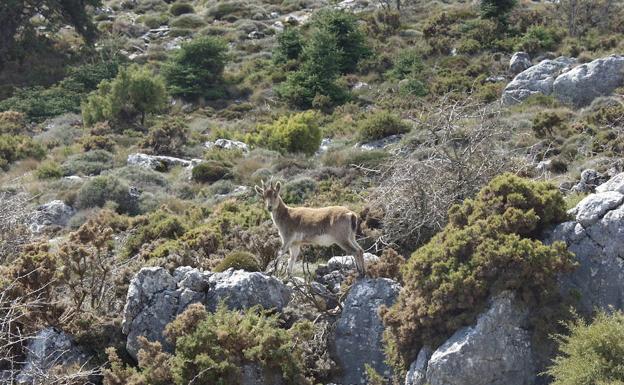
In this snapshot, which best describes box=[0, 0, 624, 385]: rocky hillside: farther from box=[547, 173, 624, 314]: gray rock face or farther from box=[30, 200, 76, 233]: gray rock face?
box=[30, 200, 76, 233]: gray rock face

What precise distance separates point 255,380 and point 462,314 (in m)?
2.68

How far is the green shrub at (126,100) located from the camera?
31453 millimetres

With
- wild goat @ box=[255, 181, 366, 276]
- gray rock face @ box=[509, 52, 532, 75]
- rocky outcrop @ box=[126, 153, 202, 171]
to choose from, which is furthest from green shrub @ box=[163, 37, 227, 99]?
wild goat @ box=[255, 181, 366, 276]

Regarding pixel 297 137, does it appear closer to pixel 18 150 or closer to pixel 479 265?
pixel 18 150

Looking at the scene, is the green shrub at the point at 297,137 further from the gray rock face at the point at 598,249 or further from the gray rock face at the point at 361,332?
the gray rock face at the point at 598,249

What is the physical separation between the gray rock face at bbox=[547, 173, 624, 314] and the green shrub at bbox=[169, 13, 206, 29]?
144ft

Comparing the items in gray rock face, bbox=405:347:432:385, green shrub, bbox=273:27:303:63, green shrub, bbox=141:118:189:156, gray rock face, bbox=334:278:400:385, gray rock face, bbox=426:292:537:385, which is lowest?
green shrub, bbox=273:27:303:63

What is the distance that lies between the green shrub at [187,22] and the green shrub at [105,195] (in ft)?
100

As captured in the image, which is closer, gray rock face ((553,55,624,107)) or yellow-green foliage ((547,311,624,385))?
yellow-green foliage ((547,311,624,385))

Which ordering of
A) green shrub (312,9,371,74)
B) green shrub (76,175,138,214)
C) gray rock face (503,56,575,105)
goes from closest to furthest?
green shrub (76,175,138,214) → gray rock face (503,56,575,105) → green shrub (312,9,371,74)

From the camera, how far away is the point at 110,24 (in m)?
49.3

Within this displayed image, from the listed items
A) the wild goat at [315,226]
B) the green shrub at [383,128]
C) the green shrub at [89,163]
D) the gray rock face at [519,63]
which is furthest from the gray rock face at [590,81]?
the wild goat at [315,226]

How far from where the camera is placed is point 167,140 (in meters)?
27.4

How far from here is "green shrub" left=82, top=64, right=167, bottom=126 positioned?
3145 centimetres
